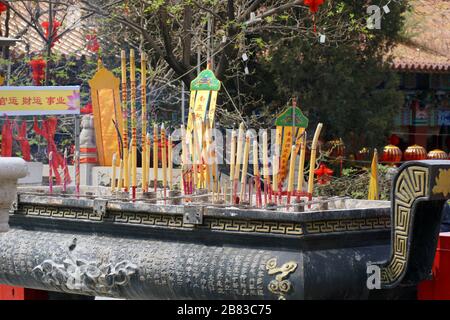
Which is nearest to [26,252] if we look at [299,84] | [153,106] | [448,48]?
[153,106]

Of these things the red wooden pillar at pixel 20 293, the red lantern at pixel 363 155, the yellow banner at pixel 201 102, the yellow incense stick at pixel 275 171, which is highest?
the yellow banner at pixel 201 102

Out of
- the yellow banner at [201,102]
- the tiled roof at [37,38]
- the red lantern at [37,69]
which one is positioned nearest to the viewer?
the yellow banner at [201,102]

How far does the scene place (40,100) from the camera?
23.5 ft

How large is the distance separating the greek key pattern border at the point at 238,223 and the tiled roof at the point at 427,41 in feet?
30.1

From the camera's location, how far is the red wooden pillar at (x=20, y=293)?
648 centimetres

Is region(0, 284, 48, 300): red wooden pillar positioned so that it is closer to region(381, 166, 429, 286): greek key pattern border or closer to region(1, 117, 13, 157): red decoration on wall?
region(1, 117, 13, 157): red decoration on wall

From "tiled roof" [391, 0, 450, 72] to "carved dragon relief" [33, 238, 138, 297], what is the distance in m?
9.18

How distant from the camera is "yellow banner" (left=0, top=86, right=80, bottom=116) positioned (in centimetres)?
714

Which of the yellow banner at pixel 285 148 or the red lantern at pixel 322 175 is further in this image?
the red lantern at pixel 322 175

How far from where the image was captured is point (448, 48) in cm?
1570

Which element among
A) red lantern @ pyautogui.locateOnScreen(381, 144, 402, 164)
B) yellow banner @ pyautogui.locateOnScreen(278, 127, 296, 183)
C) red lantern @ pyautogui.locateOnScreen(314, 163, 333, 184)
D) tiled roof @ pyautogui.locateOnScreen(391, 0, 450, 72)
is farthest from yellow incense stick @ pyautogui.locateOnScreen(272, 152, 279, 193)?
tiled roof @ pyautogui.locateOnScreen(391, 0, 450, 72)

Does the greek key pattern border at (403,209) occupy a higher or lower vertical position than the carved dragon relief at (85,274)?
higher

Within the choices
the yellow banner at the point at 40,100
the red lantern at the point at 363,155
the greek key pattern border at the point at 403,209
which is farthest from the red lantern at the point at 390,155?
the greek key pattern border at the point at 403,209

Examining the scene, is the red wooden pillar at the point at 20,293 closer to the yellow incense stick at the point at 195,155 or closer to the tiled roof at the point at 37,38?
the yellow incense stick at the point at 195,155
